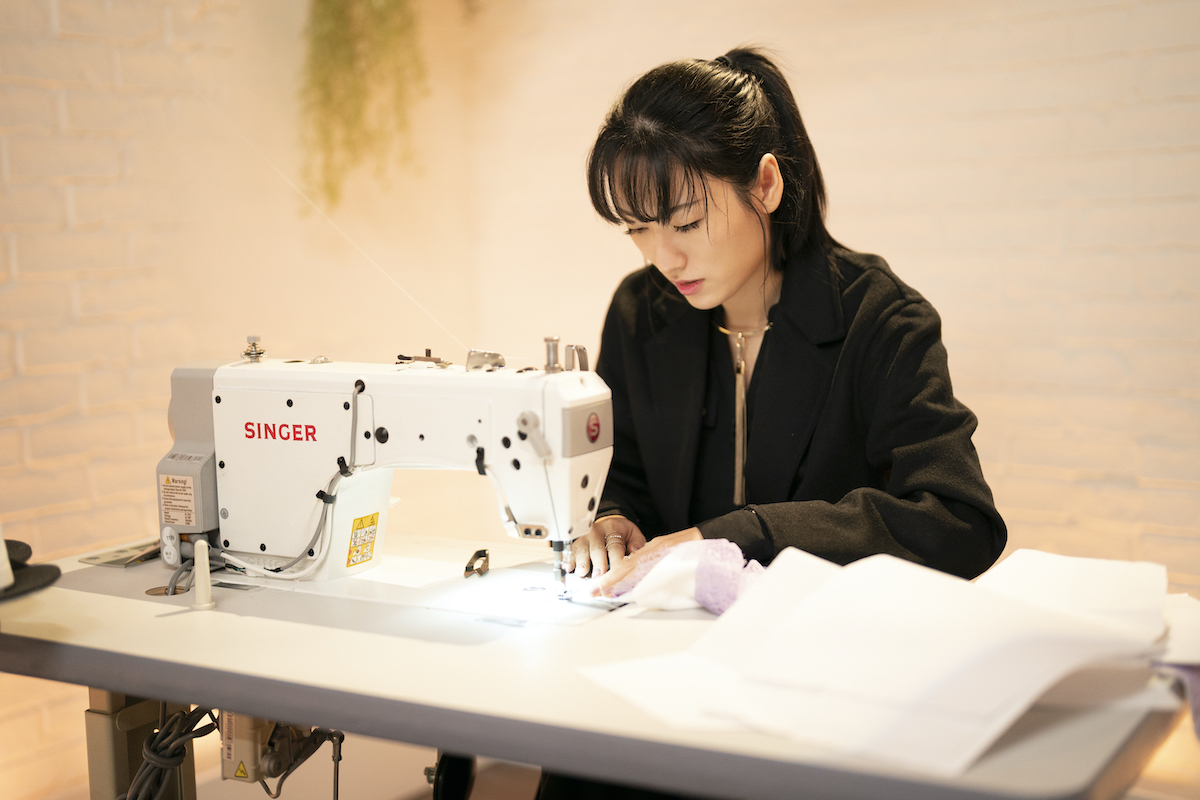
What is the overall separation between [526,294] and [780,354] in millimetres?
1707

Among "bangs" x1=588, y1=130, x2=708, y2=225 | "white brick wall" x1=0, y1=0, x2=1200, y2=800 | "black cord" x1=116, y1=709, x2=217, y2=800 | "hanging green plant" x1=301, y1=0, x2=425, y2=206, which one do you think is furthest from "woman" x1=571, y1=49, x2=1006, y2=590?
"hanging green plant" x1=301, y1=0, x2=425, y2=206

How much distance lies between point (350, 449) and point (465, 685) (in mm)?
476

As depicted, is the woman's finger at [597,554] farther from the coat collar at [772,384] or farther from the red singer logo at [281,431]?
the red singer logo at [281,431]

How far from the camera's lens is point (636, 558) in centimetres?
134

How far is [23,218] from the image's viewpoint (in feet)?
6.36

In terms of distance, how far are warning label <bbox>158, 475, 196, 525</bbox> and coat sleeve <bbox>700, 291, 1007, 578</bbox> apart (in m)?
0.76

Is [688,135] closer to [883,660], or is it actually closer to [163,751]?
[883,660]

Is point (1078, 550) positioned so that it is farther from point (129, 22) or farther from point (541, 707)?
point (129, 22)

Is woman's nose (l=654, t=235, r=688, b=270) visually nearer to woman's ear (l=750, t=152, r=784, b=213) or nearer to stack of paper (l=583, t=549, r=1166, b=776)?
woman's ear (l=750, t=152, r=784, b=213)

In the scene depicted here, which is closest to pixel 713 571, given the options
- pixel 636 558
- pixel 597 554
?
pixel 636 558

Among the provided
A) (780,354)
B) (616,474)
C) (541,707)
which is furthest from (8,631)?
(780,354)

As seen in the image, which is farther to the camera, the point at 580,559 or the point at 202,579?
the point at 580,559

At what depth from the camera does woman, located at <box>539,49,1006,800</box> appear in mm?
1422

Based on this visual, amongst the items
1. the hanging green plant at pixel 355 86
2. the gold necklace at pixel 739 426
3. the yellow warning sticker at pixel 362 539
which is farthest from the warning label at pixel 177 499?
the hanging green plant at pixel 355 86
